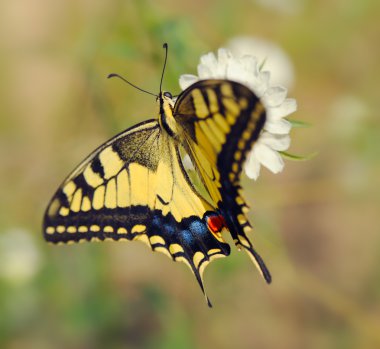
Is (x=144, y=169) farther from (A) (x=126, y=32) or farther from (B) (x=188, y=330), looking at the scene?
(B) (x=188, y=330)

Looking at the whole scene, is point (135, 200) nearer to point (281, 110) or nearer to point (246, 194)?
point (281, 110)

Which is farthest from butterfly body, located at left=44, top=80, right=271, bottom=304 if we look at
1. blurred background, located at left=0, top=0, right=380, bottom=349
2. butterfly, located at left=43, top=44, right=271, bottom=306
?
blurred background, located at left=0, top=0, right=380, bottom=349

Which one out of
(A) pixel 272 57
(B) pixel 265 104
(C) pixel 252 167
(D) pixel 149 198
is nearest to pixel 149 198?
(D) pixel 149 198

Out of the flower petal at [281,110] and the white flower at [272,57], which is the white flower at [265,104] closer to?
the flower petal at [281,110]

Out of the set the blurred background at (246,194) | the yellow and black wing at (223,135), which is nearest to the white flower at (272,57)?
the blurred background at (246,194)

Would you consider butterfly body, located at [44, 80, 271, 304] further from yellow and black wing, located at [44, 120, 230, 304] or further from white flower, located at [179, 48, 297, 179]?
white flower, located at [179, 48, 297, 179]

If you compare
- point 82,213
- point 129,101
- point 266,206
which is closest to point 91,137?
point 129,101

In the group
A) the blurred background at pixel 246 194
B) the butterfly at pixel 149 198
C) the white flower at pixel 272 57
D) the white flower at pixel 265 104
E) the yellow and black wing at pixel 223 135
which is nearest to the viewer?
the yellow and black wing at pixel 223 135
